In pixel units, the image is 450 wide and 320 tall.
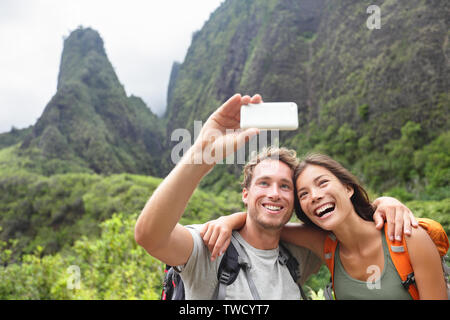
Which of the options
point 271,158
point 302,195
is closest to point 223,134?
point 271,158

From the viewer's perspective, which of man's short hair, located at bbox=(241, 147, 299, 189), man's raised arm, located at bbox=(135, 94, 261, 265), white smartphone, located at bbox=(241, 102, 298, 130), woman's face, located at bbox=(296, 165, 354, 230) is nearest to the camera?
man's raised arm, located at bbox=(135, 94, 261, 265)

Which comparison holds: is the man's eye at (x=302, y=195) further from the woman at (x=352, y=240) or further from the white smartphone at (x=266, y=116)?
the white smartphone at (x=266, y=116)

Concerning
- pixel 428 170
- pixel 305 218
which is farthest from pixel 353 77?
pixel 305 218

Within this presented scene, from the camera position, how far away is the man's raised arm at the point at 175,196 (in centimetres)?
140

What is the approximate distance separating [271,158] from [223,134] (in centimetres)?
44

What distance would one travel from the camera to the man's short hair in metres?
1.93

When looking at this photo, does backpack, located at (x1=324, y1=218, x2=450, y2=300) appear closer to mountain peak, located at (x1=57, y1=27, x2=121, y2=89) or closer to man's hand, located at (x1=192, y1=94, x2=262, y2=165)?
man's hand, located at (x1=192, y1=94, x2=262, y2=165)

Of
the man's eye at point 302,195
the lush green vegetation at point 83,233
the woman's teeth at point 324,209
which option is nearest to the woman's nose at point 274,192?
the man's eye at point 302,195

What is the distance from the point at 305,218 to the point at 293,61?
43.4 meters

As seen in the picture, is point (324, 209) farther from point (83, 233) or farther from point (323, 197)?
point (83, 233)

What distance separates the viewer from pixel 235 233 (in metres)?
1.95

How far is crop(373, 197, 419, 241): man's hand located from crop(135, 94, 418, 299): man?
A: 0.7 inches

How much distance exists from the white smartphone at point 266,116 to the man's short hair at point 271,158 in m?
0.39

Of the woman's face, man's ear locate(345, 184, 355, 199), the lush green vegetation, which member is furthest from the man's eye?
the lush green vegetation
